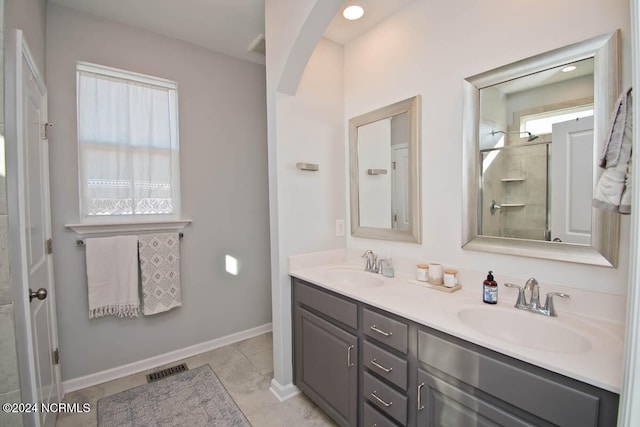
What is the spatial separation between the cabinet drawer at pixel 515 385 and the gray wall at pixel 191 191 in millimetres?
2076

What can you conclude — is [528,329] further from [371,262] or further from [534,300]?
[371,262]

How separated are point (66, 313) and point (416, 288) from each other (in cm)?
242

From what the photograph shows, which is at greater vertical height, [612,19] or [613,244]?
[612,19]

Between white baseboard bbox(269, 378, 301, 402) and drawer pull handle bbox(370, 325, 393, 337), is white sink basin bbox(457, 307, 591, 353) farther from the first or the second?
white baseboard bbox(269, 378, 301, 402)

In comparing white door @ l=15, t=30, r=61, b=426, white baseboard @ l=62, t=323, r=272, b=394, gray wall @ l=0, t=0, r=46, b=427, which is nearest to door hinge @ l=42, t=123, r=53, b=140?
white door @ l=15, t=30, r=61, b=426

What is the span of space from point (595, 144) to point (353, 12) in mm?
1552

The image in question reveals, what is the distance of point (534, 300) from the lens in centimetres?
128

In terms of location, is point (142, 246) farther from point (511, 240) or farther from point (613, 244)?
point (613, 244)

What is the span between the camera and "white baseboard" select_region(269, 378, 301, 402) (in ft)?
6.53

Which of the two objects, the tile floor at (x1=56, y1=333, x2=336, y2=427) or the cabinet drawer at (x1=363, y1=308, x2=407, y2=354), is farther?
the tile floor at (x1=56, y1=333, x2=336, y2=427)

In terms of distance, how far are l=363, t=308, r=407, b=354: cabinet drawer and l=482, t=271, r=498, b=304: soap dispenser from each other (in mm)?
456

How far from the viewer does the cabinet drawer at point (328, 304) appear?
5.08 ft

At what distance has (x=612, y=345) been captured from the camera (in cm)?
99

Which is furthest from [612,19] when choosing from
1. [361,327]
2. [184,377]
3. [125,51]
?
[184,377]
